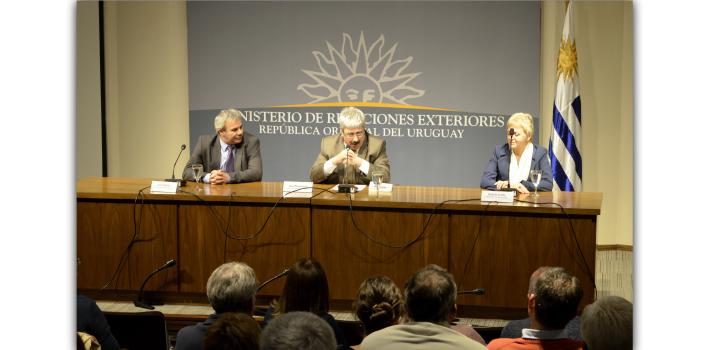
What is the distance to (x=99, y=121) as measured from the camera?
7.97 metres

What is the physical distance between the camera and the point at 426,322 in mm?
3365

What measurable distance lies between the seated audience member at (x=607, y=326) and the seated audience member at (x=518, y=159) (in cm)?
267

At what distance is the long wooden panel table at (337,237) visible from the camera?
5.18 meters

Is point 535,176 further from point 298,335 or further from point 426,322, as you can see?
point 298,335

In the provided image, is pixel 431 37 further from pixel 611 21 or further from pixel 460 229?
pixel 460 229

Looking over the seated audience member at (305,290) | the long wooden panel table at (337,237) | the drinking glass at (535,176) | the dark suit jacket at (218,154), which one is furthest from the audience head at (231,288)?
the dark suit jacket at (218,154)

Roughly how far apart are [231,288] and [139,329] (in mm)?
516

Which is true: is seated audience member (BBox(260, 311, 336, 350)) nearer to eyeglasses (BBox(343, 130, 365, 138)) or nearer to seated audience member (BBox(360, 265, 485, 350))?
seated audience member (BBox(360, 265, 485, 350))

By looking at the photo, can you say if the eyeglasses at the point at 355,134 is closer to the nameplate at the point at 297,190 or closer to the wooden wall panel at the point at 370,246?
the nameplate at the point at 297,190

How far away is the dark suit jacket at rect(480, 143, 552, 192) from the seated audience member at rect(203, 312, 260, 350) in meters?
3.15

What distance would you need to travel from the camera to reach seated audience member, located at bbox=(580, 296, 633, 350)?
3.18 m

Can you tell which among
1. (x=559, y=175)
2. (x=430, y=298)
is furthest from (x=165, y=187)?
(x=559, y=175)
